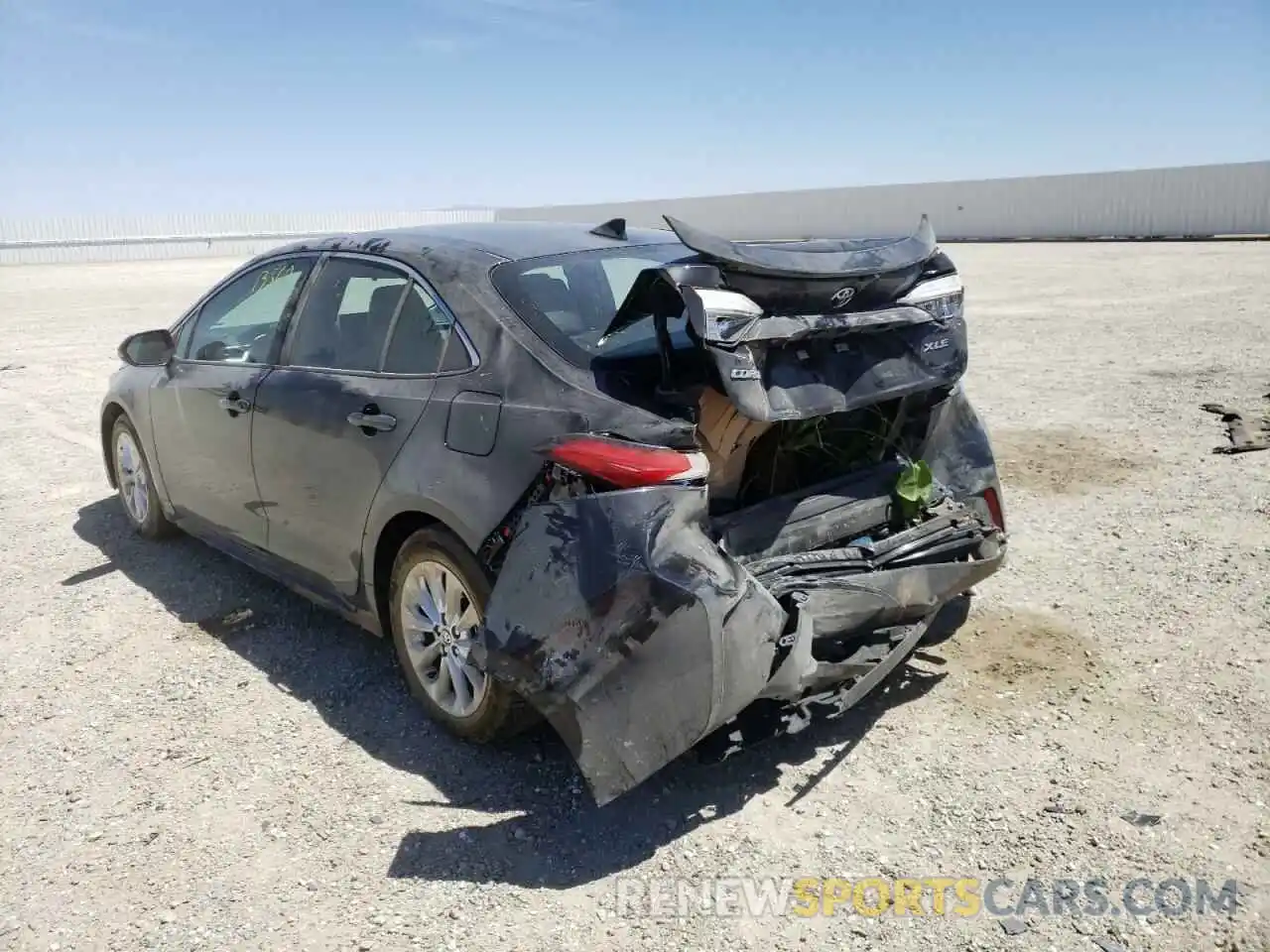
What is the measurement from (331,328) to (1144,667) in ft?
11.6

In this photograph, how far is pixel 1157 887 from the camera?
2.74m

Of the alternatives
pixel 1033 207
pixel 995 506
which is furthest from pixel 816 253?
pixel 1033 207

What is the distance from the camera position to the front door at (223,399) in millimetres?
4475

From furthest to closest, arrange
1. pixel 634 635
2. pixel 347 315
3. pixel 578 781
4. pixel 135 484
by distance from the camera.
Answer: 1. pixel 135 484
2. pixel 347 315
3. pixel 578 781
4. pixel 634 635

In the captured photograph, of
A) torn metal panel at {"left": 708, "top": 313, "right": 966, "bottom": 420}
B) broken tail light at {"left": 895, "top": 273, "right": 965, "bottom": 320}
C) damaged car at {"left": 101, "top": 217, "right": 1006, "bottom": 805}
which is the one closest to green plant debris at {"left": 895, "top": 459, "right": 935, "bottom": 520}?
damaged car at {"left": 101, "top": 217, "right": 1006, "bottom": 805}

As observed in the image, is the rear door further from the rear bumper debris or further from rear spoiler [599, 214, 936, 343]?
the rear bumper debris

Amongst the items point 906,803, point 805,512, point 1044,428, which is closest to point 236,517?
point 805,512

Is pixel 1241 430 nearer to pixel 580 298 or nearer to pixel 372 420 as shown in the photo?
pixel 580 298

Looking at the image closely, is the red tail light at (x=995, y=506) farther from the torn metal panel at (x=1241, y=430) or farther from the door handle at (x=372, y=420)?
the torn metal panel at (x=1241, y=430)

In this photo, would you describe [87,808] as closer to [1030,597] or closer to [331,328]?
[331,328]

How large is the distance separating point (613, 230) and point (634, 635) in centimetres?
202

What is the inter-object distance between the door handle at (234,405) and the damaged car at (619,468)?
4cm

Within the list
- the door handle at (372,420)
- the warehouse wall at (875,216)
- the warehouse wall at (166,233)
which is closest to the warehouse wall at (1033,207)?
the warehouse wall at (875,216)

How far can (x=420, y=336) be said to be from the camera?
368cm
